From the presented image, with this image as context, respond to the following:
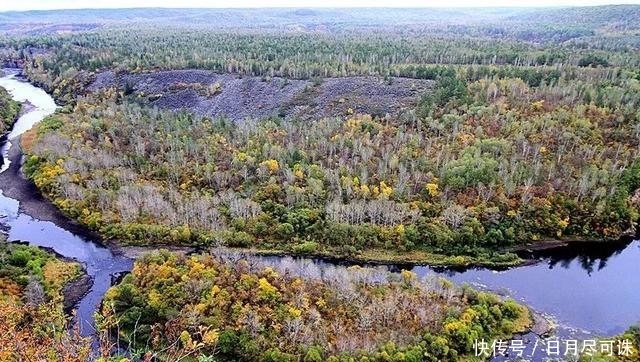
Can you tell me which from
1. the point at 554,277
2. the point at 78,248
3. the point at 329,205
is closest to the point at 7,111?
the point at 78,248

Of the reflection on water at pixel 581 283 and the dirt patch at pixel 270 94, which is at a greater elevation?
the dirt patch at pixel 270 94

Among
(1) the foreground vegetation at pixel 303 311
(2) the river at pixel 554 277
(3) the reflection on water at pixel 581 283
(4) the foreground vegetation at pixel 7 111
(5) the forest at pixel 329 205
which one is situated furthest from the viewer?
(4) the foreground vegetation at pixel 7 111

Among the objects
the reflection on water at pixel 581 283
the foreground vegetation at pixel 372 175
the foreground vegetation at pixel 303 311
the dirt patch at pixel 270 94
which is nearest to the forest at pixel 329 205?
the foreground vegetation at pixel 303 311

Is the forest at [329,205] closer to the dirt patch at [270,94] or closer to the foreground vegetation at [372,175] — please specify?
the foreground vegetation at [372,175]

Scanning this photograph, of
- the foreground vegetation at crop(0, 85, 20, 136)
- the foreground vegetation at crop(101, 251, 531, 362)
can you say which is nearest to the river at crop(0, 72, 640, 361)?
the foreground vegetation at crop(101, 251, 531, 362)

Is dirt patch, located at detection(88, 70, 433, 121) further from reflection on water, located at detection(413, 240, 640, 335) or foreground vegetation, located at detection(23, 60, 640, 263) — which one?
reflection on water, located at detection(413, 240, 640, 335)

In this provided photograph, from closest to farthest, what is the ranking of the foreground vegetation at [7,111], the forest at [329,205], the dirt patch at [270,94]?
1. the forest at [329,205]
2. the dirt patch at [270,94]
3. the foreground vegetation at [7,111]
